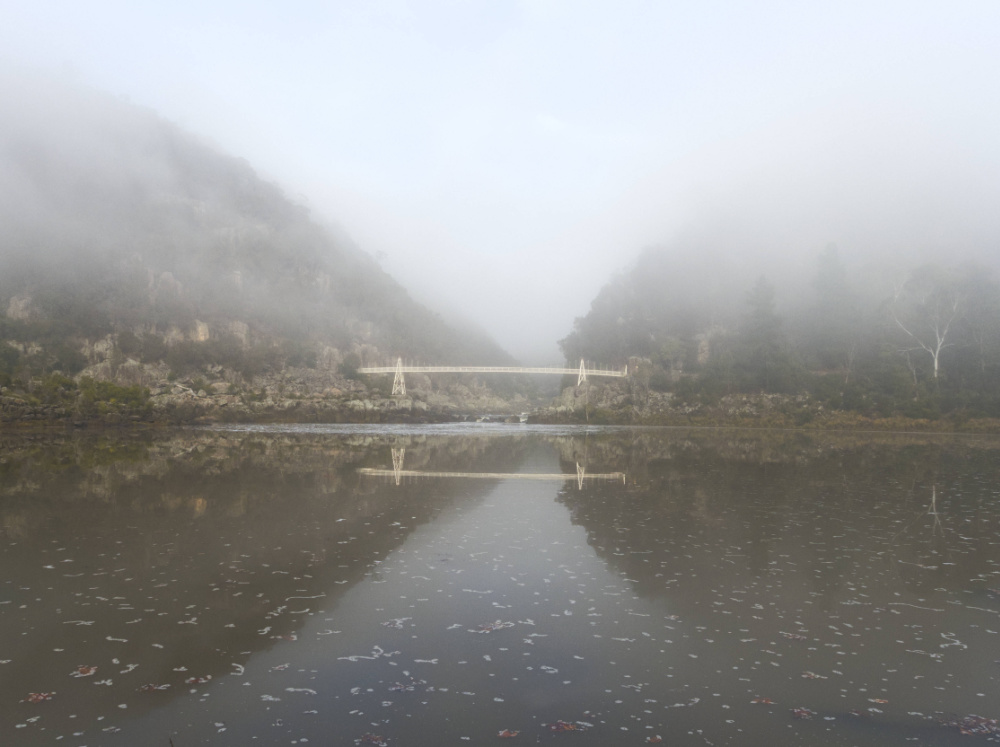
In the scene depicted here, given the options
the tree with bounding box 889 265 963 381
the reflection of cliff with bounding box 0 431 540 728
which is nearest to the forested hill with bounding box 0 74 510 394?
the reflection of cliff with bounding box 0 431 540 728

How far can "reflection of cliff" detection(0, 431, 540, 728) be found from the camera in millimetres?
7324

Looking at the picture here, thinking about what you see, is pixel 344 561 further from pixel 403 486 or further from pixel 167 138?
pixel 167 138

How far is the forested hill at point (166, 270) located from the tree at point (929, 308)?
101 metres

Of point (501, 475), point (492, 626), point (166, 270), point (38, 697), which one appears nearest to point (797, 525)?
point (492, 626)

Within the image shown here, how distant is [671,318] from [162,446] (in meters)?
92.6

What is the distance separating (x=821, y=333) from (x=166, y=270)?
441 feet

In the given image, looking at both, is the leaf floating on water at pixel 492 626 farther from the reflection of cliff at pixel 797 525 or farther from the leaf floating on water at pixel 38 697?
the leaf floating on water at pixel 38 697

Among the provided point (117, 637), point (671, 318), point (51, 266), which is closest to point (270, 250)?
point (51, 266)

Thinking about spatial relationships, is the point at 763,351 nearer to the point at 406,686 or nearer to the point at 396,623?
the point at 396,623

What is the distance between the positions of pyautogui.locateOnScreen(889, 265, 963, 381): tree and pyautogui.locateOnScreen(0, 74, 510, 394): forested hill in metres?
101

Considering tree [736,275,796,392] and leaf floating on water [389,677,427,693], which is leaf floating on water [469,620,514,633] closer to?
leaf floating on water [389,677,427,693]

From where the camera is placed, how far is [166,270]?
130500 millimetres

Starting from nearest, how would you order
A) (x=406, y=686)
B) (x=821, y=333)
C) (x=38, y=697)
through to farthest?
(x=38, y=697) → (x=406, y=686) → (x=821, y=333)

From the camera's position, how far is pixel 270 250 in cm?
16000
